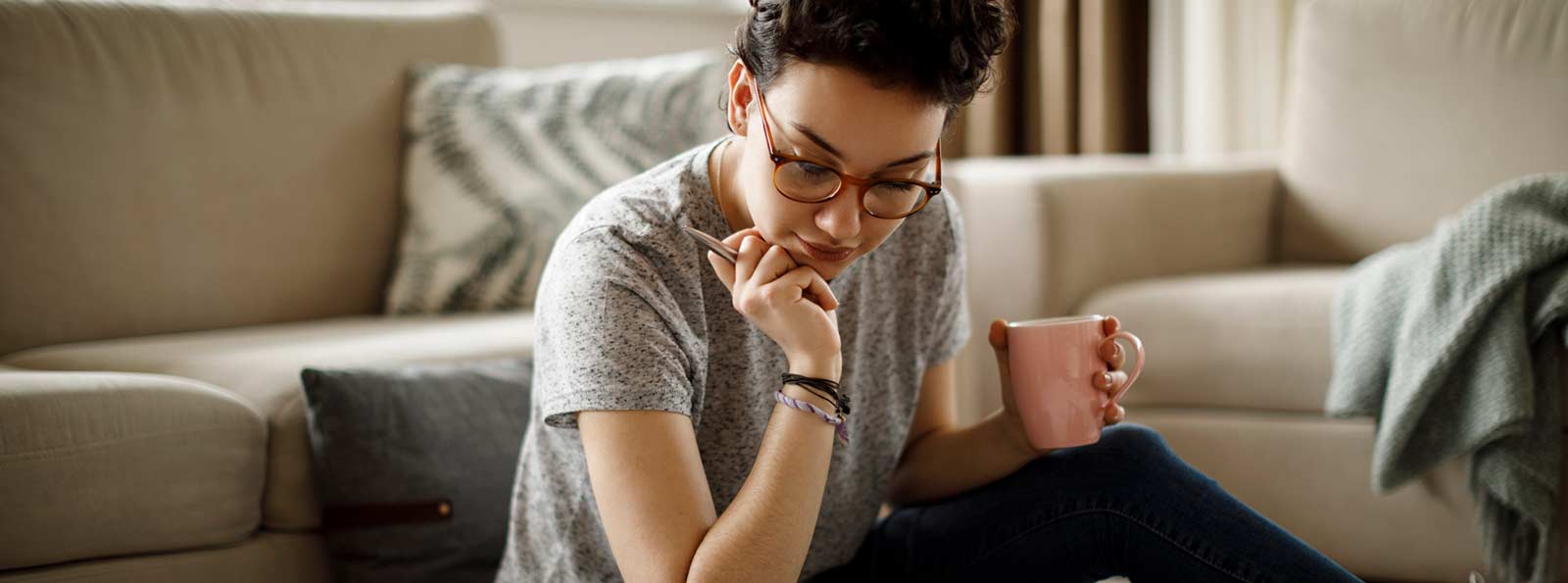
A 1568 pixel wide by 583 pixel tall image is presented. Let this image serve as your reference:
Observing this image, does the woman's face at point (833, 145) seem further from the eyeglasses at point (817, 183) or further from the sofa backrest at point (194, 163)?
the sofa backrest at point (194, 163)

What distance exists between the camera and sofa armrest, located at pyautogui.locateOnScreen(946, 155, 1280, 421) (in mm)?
2117

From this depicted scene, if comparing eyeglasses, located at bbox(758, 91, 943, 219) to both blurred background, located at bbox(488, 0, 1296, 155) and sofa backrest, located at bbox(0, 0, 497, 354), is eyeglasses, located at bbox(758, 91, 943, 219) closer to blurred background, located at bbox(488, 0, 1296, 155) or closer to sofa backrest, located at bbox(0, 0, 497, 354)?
sofa backrest, located at bbox(0, 0, 497, 354)

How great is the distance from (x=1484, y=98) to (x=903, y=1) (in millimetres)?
1710

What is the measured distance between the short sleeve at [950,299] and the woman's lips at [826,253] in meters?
0.26

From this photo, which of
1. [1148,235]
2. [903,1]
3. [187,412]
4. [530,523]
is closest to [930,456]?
[530,523]

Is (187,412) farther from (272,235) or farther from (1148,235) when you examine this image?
(1148,235)

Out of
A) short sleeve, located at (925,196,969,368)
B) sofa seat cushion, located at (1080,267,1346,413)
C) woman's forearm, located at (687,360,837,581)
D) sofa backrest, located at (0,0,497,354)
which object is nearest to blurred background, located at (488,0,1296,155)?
sofa backrest, located at (0,0,497,354)

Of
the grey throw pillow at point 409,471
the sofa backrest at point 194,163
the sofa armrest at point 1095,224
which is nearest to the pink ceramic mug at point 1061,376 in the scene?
the grey throw pillow at point 409,471

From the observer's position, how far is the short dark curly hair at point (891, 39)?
0.92 meters

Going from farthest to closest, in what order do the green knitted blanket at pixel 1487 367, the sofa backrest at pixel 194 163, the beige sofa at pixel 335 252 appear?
the sofa backrest at pixel 194 163, the green knitted blanket at pixel 1487 367, the beige sofa at pixel 335 252

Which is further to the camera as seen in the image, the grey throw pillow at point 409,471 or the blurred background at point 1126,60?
the blurred background at point 1126,60

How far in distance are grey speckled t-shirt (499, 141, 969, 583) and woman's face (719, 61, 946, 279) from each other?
0.04 meters

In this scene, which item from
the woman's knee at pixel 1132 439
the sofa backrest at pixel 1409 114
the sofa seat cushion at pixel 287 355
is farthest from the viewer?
the sofa backrest at pixel 1409 114

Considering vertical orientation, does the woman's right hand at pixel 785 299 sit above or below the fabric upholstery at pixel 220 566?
above
